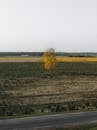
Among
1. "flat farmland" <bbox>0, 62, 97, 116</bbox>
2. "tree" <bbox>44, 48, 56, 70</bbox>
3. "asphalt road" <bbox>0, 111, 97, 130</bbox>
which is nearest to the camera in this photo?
"asphalt road" <bbox>0, 111, 97, 130</bbox>

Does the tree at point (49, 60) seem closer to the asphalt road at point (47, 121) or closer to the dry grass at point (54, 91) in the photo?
the dry grass at point (54, 91)

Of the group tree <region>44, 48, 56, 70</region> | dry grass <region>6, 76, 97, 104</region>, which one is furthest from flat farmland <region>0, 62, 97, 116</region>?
tree <region>44, 48, 56, 70</region>

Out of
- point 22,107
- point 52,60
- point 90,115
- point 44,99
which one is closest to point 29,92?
point 44,99

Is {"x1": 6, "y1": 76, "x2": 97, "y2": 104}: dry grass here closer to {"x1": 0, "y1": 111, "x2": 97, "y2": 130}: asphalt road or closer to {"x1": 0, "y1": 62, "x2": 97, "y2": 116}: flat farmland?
{"x1": 0, "y1": 62, "x2": 97, "y2": 116}: flat farmland

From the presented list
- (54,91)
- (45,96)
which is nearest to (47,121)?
(45,96)

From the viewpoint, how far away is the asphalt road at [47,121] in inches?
1377

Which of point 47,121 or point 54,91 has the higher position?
point 47,121

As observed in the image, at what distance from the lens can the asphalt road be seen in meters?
35.0

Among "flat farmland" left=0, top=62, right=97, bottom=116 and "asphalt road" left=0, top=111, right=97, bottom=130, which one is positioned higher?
"asphalt road" left=0, top=111, right=97, bottom=130

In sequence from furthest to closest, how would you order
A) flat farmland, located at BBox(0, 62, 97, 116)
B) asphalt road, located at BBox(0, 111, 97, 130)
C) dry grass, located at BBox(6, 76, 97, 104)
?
dry grass, located at BBox(6, 76, 97, 104) < flat farmland, located at BBox(0, 62, 97, 116) < asphalt road, located at BBox(0, 111, 97, 130)

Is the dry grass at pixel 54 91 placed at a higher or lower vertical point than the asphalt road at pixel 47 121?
lower

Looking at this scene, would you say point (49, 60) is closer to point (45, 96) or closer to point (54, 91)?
point (54, 91)

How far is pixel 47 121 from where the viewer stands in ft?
123

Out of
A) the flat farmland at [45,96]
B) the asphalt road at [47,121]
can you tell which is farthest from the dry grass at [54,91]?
the asphalt road at [47,121]
